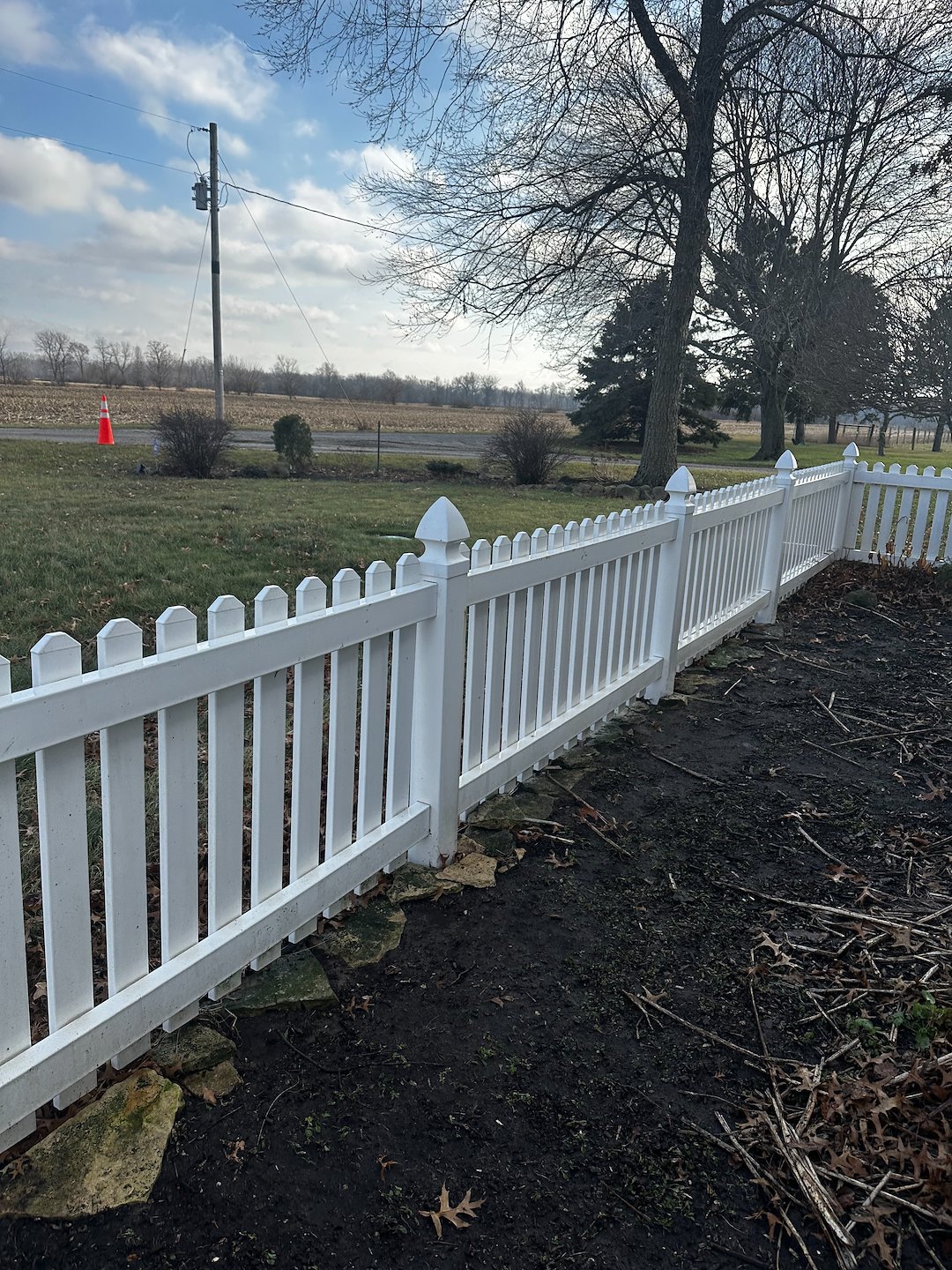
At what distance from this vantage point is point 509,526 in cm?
1001

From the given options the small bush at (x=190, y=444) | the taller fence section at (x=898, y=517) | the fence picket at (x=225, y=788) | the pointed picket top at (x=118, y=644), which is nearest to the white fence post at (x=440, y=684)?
the fence picket at (x=225, y=788)

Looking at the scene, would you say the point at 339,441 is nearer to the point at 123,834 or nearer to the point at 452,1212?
the point at 123,834

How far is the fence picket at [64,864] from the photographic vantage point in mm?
1835

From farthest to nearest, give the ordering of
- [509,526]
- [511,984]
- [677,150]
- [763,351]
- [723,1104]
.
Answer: [763,351], [677,150], [509,526], [511,984], [723,1104]

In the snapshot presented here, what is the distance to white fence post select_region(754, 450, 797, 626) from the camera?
722 cm

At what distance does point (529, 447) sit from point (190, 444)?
19.8 feet

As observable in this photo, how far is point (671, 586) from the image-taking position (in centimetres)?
518

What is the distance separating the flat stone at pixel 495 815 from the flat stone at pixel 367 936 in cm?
67

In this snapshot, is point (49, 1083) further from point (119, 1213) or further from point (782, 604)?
point (782, 604)

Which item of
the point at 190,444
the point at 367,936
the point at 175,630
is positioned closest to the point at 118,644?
the point at 175,630

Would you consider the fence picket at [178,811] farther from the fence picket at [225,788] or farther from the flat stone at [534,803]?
the flat stone at [534,803]

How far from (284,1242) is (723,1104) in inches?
43.3

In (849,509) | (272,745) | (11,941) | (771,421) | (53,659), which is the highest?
(771,421)

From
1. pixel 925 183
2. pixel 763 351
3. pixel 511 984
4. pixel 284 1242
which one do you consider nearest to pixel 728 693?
pixel 511 984
